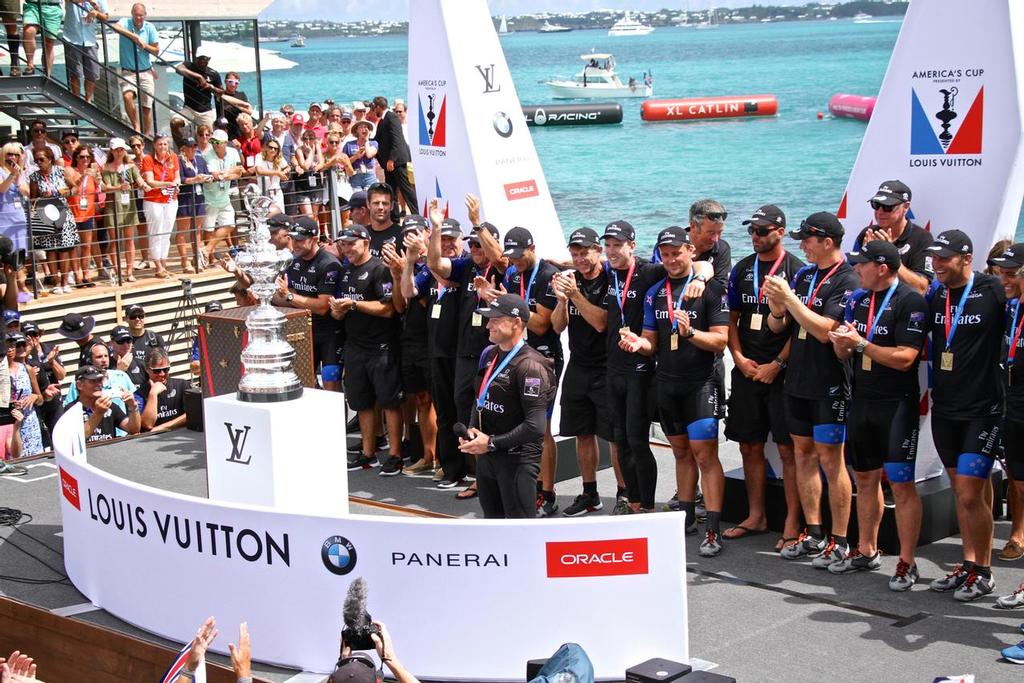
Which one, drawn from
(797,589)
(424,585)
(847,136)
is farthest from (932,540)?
(847,136)

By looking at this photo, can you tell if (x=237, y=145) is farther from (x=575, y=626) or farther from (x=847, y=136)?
(x=847, y=136)

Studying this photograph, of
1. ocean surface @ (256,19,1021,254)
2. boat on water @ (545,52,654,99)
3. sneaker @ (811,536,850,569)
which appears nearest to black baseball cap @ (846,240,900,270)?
sneaker @ (811,536,850,569)

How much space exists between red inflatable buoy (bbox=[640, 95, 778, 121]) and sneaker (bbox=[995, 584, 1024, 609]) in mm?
68100

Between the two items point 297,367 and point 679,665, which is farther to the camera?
point 297,367

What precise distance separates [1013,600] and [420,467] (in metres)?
4.66

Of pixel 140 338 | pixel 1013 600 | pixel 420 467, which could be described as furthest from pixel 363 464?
pixel 1013 600

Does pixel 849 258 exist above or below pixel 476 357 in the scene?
above

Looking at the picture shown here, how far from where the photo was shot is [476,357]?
9.56 m

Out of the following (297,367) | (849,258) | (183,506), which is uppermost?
(849,258)

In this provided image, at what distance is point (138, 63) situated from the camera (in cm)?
1753

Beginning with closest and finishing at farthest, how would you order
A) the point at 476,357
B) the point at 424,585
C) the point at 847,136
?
the point at 424,585
the point at 476,357
the point at 847,136

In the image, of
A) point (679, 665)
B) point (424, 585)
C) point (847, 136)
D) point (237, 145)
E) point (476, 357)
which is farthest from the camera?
A: point (847, 136)

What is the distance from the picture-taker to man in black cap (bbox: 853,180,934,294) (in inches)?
327

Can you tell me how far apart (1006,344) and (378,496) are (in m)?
4.54
